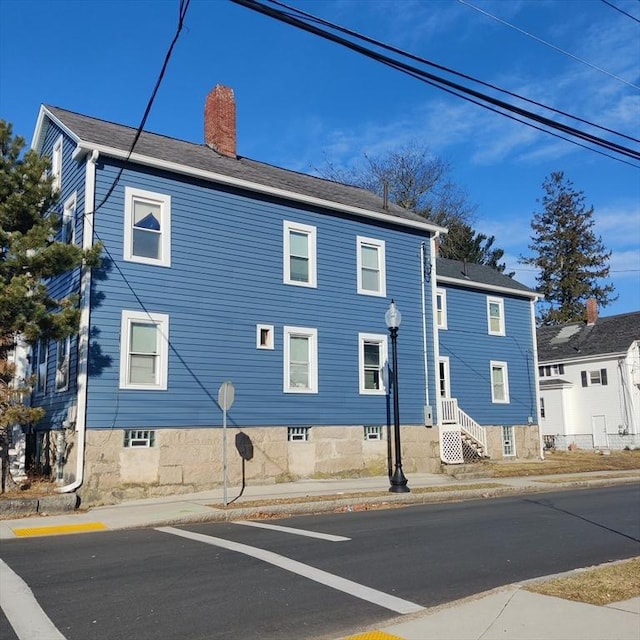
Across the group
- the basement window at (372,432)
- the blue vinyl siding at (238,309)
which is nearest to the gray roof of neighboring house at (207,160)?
the blue vinyl siding at (238,309)

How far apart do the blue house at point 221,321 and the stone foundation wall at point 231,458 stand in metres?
0.04

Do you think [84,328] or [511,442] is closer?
[84,328]

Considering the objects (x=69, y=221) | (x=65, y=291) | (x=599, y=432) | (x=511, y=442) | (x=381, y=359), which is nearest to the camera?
(x=65, y=291)

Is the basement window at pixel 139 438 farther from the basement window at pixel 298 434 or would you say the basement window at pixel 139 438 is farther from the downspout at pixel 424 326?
the downspout at pixel 424 326

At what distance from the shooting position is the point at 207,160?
20422 mm

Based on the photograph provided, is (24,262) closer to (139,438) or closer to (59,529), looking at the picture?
(139,438)

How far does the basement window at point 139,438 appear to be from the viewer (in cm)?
1655

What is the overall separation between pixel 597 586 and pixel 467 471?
15.5 metres

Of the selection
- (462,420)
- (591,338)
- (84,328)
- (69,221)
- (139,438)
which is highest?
(591,338)

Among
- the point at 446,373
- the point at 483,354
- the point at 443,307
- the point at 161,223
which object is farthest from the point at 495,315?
the point at 161,223

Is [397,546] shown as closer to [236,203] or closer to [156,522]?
[156,522]

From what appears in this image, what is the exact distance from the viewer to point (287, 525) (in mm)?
12609

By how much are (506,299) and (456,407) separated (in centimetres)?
728

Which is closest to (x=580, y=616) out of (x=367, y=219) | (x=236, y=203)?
(x=236, y=203)
